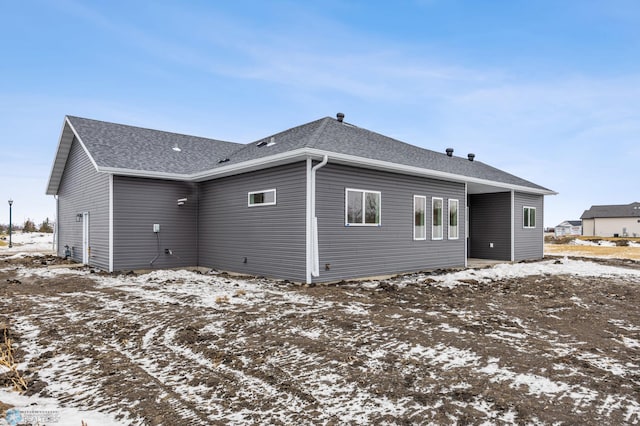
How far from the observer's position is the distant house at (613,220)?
161 feet

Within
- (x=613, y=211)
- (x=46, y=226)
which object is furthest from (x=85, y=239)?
(x=613, y=211)

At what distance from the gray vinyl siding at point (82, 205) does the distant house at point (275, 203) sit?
41mm

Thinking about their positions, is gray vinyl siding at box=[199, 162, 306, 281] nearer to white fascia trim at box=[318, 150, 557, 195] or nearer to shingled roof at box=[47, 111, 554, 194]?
shingled roof at box=[47, 111, 554, 194]

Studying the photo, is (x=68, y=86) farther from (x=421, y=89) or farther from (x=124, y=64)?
(x=421, y=89)

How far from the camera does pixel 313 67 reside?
1694 centimetres

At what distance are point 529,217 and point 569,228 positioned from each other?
211ft

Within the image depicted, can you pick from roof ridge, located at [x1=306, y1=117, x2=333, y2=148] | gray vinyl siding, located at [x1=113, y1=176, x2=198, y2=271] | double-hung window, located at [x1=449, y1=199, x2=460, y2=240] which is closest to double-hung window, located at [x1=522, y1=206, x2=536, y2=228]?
double-hung window, located at [x1=449, y1=199, x2=460, y2=240]

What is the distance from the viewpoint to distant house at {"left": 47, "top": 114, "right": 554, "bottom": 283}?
9086mm

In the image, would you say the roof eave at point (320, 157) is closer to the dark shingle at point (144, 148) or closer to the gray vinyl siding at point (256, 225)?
the gray vinyl siding at point (256, 225)

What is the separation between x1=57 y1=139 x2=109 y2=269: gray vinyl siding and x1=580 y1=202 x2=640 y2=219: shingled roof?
60.3 m

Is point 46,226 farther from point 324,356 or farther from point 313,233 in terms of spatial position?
point 324,356

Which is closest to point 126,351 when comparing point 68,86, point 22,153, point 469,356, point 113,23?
point 469,356

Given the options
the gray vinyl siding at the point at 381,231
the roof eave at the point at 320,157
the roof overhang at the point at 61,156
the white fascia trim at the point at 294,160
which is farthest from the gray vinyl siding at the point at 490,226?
the roof overhang at the point at 61,156

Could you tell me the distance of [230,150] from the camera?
15953mm
